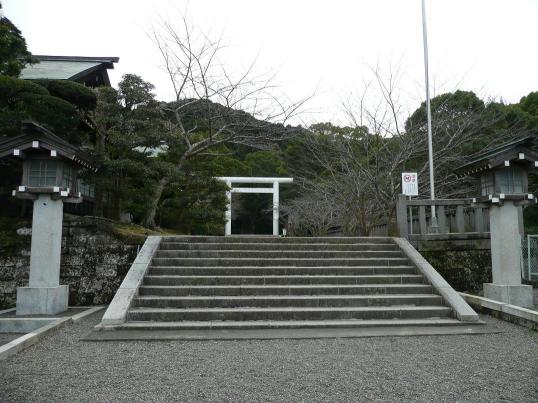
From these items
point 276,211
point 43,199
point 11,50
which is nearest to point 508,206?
point 43,199

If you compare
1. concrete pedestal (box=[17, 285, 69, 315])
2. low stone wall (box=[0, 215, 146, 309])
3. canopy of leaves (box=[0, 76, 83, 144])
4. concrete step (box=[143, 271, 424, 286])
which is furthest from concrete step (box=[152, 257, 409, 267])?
canopy of leaves (box=[0, 76, 83, 144])

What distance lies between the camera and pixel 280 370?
158 inches

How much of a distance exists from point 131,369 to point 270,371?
141 centimetres

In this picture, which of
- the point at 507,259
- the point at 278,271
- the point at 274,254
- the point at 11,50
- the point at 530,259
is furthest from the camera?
the point at 11,50

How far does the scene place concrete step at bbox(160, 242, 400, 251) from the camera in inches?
335

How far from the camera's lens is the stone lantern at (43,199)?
6.89 m

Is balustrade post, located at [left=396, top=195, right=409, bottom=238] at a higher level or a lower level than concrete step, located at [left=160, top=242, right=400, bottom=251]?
higher

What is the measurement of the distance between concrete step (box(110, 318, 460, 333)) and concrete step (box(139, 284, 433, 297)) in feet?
2.87

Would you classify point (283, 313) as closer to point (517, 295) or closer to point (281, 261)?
point (281, 261)

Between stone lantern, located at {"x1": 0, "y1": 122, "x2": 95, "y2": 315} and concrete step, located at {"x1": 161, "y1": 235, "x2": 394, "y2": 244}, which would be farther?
concrete step, located at {"x1": 161, "y1": 235, "x2": 394, "y2": 244}

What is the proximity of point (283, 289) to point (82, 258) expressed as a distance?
4495 mm

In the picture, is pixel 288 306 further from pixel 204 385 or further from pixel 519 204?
pixel 519 204

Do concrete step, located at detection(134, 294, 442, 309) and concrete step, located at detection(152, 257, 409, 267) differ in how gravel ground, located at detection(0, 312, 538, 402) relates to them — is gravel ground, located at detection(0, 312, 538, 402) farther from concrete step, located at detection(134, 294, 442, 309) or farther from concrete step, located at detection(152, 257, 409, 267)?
concrete step, located at detection(152, 257, 409, 267)

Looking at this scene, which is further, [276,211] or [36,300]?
[276,211]
